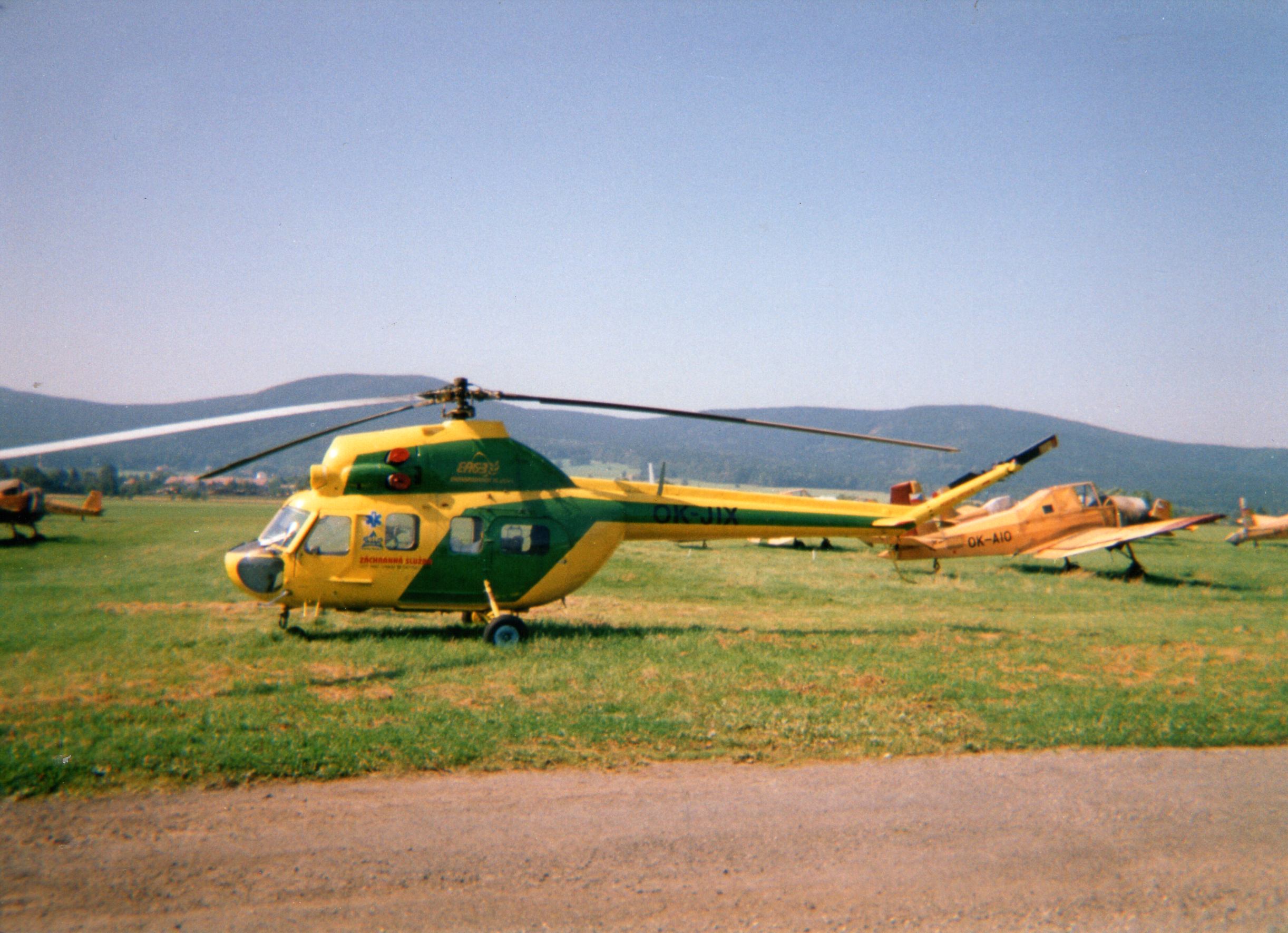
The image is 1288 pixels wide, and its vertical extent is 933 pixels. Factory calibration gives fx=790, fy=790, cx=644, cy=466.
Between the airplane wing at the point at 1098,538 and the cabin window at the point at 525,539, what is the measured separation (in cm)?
1608

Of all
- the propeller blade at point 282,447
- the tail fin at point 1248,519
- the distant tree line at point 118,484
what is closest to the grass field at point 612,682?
the propeller blade at point 282,447

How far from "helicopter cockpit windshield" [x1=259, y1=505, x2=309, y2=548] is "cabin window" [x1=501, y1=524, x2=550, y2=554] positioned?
2951mm

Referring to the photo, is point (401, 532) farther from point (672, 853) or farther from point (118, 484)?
point (118, 484)

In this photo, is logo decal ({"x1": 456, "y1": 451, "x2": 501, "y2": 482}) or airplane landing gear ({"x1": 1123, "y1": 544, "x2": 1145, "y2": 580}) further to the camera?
airplane landing gear ({"x1": 1123, "y1": 544, "x2": 1145, "y2": 580})

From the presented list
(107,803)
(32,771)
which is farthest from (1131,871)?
(32,771)

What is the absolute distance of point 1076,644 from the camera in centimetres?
1282

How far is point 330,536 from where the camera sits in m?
11.8

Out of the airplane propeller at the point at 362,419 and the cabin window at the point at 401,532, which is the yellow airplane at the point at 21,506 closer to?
the airplane propeller at the point at 362,419

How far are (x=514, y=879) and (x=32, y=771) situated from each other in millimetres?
4230

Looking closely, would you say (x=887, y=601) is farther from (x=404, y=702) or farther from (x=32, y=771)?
(x=32, y=771)

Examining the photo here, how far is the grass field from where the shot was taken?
718cm

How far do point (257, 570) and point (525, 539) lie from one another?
12.9 feet

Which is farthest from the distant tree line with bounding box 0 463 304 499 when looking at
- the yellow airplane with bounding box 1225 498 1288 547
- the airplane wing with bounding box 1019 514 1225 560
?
the yellow airplane with bounding box 1225 498 1288 547

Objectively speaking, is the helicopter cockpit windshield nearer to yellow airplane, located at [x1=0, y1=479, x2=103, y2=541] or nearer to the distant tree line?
the distant tree line
